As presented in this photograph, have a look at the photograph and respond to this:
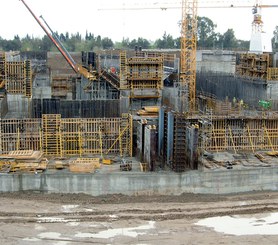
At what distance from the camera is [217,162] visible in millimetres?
27734

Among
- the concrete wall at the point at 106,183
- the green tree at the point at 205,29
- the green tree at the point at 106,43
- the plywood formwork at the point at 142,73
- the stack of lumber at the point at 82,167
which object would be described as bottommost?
the concrete wall at the point at 106,183

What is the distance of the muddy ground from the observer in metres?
19.4

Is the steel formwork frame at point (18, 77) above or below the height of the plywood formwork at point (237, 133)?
above

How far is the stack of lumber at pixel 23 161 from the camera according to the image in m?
25.1

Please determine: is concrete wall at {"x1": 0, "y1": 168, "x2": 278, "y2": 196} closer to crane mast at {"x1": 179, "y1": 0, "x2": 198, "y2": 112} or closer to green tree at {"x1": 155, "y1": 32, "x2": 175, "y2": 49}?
crane mast at {"x1": 179, "y1": 0, "x2": 198, "y2": 112}

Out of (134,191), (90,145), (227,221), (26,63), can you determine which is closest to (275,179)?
(227,221)

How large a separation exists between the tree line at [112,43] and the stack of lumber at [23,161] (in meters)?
74.5

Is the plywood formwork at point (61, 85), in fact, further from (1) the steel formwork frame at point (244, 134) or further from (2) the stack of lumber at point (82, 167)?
(2) the stack of lumber at point (82, 167)

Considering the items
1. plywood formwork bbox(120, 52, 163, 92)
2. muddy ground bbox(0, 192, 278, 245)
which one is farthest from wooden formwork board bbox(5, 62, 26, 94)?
muddy ground bbox(0, 192, 278, 245)

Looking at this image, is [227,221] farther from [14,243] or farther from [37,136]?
[37,136]

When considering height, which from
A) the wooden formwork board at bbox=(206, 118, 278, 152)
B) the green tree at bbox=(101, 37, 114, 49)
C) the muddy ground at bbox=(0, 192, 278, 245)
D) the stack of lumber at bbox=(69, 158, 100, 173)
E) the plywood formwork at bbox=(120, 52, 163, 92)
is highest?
the green tree at bbox=(101, 37, 114, 49)

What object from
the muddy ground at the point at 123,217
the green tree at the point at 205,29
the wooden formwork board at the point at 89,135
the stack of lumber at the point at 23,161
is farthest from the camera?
the green tree at the point at 205,29

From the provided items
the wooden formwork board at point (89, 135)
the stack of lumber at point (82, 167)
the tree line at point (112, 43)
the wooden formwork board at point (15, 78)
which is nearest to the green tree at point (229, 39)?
the tree line at point (112, 43)

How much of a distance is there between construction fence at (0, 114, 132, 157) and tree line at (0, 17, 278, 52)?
71.6 m
